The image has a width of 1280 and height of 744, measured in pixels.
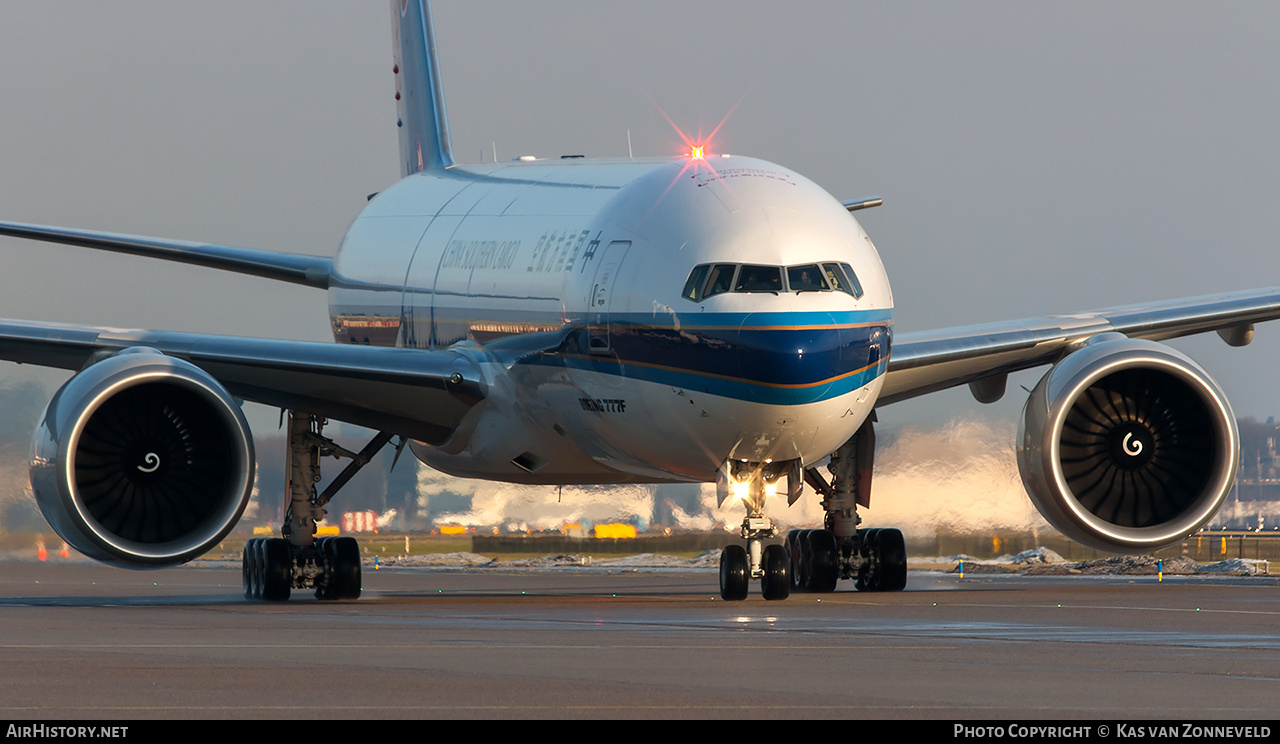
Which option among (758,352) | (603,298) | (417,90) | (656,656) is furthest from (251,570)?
(656,656)

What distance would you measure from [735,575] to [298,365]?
17.4 feet

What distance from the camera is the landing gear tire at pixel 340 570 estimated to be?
79.2 ft

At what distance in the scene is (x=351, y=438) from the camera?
1435 inches

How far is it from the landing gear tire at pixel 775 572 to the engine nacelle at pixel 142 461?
17.2 ft

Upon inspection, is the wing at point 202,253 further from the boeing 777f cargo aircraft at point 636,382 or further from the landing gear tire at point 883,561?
the landing gear tire at point 883,561

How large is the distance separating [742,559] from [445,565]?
19314 millimetres

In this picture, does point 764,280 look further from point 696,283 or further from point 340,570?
point 340,570

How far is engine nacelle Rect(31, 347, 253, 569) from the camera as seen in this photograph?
818 inches

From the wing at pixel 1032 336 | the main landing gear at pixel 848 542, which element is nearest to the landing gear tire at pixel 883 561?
the main landing gear at pixel 848 542

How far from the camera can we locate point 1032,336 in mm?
23609

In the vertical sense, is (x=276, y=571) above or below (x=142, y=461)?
below

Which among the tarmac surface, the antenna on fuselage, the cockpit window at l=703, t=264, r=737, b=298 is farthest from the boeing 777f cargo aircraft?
the antenna on fuselage

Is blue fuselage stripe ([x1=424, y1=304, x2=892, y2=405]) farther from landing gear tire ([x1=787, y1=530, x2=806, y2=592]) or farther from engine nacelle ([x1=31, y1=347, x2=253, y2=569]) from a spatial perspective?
landing gear tire ([x1=787, y1=530, x2=806, y2=592])

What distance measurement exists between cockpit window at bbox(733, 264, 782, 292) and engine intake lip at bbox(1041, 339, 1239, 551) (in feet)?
15.0
